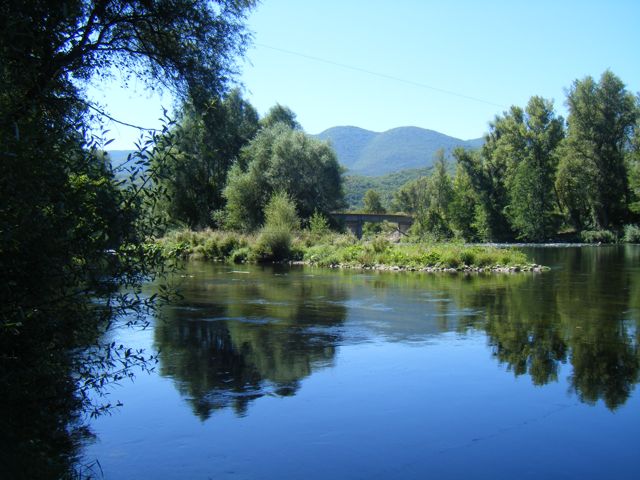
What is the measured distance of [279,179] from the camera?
48938 mm

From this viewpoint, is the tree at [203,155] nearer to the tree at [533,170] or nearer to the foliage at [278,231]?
the foliage at [278,231]

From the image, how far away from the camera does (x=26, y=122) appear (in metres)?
5.22

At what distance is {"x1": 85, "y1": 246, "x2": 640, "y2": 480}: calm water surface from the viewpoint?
263 inches

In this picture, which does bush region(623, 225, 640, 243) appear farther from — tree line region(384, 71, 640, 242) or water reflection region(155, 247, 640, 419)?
water reflection region(155, 247, 640, 419)

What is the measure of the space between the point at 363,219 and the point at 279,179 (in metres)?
17.0

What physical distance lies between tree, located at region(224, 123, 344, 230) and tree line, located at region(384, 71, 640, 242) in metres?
15.5

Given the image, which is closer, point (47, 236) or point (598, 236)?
point (47, 236)

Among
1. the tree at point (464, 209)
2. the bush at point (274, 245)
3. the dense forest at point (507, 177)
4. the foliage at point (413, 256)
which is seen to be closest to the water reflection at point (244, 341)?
the foliage at point (413, 256)

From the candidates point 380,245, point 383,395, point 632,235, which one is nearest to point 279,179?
point 380,245

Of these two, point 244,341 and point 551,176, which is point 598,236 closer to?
point 551,176

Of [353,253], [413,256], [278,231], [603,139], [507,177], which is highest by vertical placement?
[603,139]

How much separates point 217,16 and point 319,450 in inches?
330

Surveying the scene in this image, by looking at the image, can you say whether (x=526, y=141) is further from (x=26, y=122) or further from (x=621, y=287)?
(x=26, y=122)

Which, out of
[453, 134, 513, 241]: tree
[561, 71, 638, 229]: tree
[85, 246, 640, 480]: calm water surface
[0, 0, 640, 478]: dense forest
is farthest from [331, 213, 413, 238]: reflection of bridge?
[0, 0, 640, 478]: dense forest
